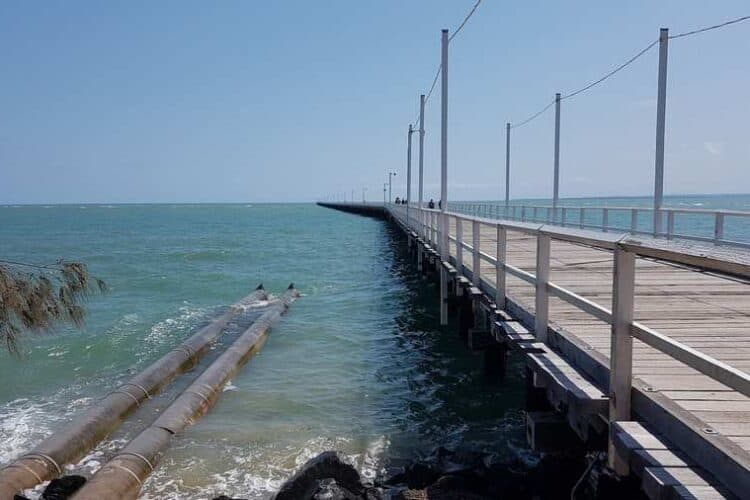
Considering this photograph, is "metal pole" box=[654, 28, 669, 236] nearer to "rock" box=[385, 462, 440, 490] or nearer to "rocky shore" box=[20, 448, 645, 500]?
"rocky shore" box=[20, 448, 645, 500]

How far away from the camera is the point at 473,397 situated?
33.3 feet

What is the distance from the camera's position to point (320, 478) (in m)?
6.29

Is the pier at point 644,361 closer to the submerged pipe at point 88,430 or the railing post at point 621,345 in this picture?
the railing post at point 621,345

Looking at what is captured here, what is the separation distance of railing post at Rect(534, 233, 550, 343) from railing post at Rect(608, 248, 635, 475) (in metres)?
1.72

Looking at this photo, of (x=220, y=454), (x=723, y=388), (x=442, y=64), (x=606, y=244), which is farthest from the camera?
(x=442, y=64)

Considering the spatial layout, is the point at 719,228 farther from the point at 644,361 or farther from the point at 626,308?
the point at 626,308

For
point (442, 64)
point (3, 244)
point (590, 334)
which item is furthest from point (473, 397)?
point (3, 244)

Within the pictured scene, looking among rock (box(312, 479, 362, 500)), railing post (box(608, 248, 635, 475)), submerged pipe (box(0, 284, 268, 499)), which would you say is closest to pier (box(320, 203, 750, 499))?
railing post (box(608, 248, 635, 475))

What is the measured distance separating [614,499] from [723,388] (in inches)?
39.7

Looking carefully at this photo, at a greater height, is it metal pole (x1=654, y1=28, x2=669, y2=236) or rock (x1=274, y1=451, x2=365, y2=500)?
metal pole (x1=654, y1=28, x2=669, y2=236)

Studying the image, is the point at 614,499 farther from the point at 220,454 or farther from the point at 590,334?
the point at 220,454

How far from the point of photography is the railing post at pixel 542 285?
5637mm

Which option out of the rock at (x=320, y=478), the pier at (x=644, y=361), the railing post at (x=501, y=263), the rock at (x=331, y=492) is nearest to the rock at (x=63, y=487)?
the rock at (x=320, y=478)

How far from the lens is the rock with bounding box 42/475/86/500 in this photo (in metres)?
6.85
